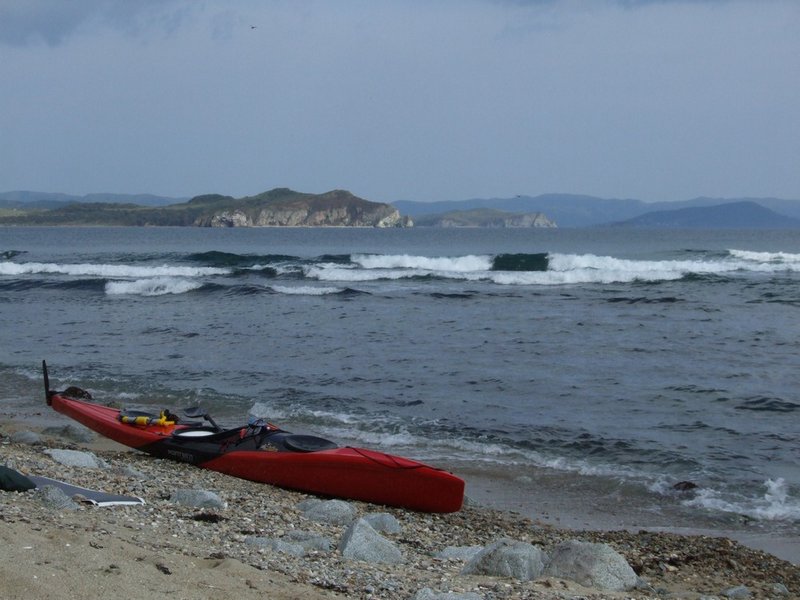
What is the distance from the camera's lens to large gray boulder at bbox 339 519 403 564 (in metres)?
5.67

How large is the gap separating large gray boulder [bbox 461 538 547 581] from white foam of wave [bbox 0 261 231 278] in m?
33.1

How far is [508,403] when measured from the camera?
41.5 ft

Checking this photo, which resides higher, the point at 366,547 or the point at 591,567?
the point at 366,547

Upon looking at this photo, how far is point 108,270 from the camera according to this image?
39.6m

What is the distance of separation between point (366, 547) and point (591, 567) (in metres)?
1.47

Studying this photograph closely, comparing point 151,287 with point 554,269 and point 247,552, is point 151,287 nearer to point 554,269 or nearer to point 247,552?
point 554,269

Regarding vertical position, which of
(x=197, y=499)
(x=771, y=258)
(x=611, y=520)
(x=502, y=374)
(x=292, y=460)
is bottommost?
(x=611, y=520)

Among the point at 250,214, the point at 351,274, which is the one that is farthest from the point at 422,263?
the point at 250,214

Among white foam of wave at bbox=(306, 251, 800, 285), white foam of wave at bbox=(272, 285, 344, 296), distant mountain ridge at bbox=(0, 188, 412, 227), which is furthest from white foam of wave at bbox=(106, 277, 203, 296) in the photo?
distant mountain ridge at bbox=(0, 188, 412, 227)

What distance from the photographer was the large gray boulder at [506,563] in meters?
5.49

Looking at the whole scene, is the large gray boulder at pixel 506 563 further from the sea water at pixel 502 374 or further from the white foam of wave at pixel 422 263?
the white foam of wave at pixel 422 263

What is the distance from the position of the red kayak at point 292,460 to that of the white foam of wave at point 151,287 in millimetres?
21116

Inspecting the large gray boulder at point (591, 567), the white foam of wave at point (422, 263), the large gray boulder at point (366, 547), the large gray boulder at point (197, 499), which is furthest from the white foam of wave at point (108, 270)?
the large gray boulder at point (591, 567)

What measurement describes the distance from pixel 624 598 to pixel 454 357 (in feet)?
37.3
